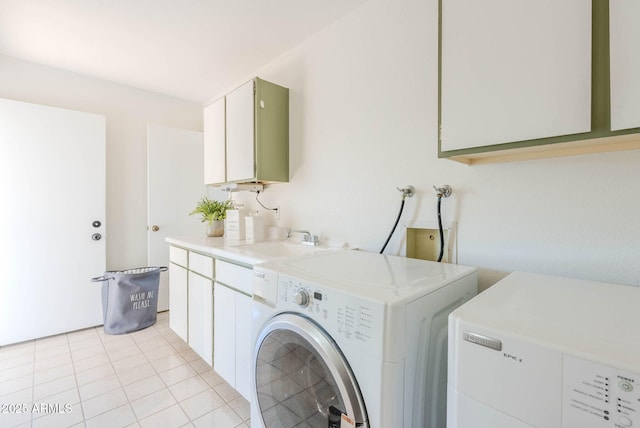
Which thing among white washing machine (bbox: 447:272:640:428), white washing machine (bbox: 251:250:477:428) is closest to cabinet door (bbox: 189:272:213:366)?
white washing machine (bbox: 251:250:477:428)

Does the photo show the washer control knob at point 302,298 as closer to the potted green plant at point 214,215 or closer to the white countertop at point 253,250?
the white countertop at point 253,250

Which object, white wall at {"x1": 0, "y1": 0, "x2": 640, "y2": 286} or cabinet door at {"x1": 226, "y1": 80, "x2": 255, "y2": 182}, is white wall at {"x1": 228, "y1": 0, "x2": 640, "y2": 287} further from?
cabinet door at {"x1": 226, "y1": 80, "x2": 255, "y2": 182}

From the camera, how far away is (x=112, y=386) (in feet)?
5.98

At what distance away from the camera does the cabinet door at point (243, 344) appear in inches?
59.9

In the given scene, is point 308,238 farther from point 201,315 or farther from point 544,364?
point 544,364

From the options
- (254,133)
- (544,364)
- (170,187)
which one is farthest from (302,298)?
(170,187)

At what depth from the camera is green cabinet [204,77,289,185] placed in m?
2.04

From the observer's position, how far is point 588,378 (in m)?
0.50

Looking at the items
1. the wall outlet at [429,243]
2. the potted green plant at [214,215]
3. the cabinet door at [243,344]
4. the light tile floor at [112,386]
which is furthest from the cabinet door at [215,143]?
the wall outlet at [429,243]

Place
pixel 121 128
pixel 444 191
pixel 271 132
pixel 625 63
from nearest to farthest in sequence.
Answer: pixel 625 63 < pixel 444 191 < pixel 271 132 < pixel 121 128

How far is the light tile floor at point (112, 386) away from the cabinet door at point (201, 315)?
0.19 metres

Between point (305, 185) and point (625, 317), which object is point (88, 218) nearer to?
point (305, 185)

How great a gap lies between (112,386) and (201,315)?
2.19 ft

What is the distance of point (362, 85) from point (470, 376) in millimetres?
1571
